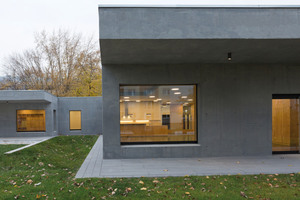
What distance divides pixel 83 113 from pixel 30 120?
168 inches

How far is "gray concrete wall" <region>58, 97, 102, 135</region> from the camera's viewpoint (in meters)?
20.6

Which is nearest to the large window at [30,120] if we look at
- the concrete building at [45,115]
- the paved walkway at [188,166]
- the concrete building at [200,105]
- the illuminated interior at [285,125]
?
the concrete building at [45,115]

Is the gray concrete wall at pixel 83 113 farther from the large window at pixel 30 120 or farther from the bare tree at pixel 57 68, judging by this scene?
the bare tree at pixel 57 68

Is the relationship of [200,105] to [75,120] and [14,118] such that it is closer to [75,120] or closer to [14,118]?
[14,118]

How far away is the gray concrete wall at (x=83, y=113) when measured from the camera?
67.5 feet

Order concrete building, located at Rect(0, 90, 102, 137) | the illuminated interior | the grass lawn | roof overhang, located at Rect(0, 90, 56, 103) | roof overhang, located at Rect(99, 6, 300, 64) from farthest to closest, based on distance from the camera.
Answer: concrete building, located at Rect(0, 90, 102, 137) < roof overhang, located at Rect(0, 90, 56, 103) < the illuminated interior < roof overhang, located at Rect(99, 6, 300, 64) < the grass lawn

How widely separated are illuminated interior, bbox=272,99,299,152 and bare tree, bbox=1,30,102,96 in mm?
22137

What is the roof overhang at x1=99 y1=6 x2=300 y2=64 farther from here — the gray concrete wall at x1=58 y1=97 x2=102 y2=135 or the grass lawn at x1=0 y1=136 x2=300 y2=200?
the gray concrete wall at x1=58 y1=97 x2=102 y2=135

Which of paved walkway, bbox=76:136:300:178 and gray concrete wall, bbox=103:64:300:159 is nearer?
paved walkway, bbox=76:136:300:178

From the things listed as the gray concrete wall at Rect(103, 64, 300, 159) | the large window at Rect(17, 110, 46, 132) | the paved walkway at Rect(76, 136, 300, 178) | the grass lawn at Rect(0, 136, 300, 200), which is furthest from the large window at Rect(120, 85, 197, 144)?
the large window at Rect(17, 110, 46, 132)

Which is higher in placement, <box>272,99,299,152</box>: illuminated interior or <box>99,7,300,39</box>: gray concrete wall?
<box>99,7,300,39</box>: gray concrete wall

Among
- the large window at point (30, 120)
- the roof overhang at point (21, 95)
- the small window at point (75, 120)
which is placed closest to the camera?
the roof overhang at point (21, 95)

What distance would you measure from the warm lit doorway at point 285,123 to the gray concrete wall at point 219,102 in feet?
1.06

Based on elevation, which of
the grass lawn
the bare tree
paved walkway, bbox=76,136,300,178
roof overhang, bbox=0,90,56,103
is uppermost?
the bare tree
